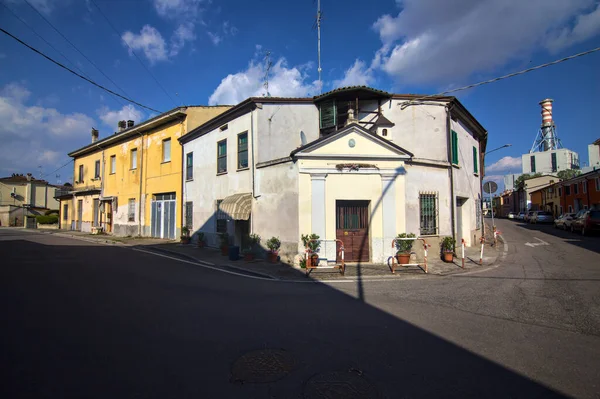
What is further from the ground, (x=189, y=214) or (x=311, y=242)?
(x=189, y=214)

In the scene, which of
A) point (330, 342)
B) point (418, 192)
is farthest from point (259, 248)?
point (330, 342)

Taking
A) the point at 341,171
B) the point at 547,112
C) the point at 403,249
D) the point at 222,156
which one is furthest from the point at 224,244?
the point at 547,112

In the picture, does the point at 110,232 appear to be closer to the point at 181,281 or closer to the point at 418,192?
the point at 181,281

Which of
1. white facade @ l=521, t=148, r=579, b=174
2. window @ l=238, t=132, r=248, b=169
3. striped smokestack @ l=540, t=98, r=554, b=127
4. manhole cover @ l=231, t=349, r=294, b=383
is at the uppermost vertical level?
striped smokestack @ l=540, t=98, r=554, b=127

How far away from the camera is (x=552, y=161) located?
3014 inches

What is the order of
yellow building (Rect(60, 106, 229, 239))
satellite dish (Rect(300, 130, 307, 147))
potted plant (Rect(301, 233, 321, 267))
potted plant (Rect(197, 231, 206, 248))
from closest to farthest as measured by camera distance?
potted plant (Rect(301, 233, 321, 267))
satellite dish (Rect(300, 130, 307, 147))
potted plant (Rect(197, 231, 206, 248))
yellow building (Rect(60, 106, 229, 239))

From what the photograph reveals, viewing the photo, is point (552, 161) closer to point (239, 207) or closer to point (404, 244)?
point (404, 244)

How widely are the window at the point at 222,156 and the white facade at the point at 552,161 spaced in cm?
8405

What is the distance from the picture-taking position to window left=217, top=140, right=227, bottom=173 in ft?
53.5

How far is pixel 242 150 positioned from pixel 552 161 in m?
88.1

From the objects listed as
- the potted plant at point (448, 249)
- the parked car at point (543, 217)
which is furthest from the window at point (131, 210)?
the parked car at point (543, 217)

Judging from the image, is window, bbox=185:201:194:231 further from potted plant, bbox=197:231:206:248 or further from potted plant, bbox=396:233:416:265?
potted plant, bbox=396:233:416:265

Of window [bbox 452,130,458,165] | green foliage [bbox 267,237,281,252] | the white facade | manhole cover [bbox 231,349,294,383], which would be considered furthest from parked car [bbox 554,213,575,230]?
the white facade

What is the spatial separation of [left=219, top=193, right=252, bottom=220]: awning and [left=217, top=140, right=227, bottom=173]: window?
2517mm
